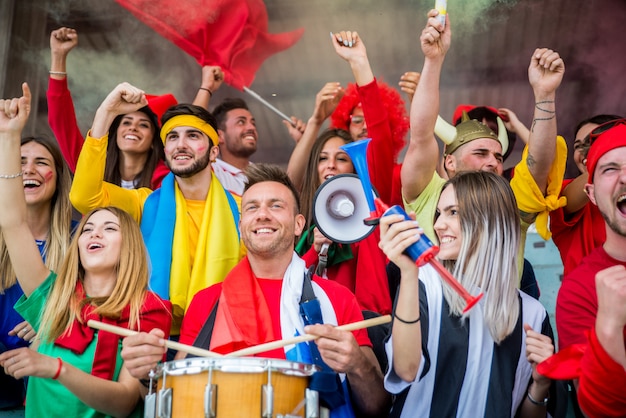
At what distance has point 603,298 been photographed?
8.33 feet

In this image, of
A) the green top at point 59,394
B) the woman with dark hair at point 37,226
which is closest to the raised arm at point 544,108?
the green top at point 59,394

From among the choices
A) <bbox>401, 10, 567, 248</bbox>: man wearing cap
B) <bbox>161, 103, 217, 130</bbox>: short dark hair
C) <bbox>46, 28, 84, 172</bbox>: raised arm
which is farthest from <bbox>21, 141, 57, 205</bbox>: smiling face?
<bbox>401, 10, 567, 248</bbox>: man wearing cap

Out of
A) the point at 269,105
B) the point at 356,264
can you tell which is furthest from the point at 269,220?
the point at 269,105

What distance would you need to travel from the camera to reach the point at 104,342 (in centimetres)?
329

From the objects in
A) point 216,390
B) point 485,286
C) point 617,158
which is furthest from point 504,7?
point 216,390

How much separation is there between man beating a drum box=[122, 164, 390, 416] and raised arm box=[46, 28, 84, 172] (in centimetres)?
144

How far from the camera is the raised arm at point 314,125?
15.9ft

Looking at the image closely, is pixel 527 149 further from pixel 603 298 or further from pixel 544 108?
pixel 603 298

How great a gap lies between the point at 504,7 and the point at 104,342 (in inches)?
151

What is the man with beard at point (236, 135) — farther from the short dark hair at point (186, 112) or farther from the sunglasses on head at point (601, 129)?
the sunglasses on head at point (601, 129)

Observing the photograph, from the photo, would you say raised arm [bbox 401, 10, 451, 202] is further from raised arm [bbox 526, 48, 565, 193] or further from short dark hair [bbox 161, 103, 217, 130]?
short dark hair [bbox 161, 103, 217, 130]

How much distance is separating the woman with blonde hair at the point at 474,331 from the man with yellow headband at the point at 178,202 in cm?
134

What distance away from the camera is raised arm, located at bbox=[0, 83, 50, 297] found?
3.49 meters

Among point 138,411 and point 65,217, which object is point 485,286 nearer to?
point 138,411
